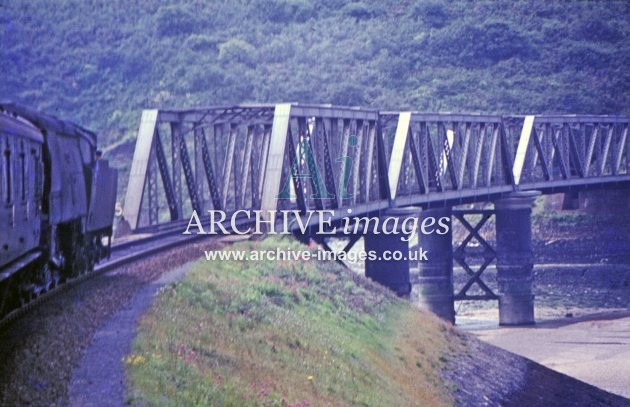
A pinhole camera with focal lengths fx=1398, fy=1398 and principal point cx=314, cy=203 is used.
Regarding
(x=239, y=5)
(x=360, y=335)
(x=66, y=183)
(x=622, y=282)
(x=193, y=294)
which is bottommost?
(x=622, y=282)

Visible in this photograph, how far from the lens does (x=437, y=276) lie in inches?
2896

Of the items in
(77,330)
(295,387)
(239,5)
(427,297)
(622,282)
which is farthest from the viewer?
(239,5)

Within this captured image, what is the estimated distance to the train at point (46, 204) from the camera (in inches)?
901

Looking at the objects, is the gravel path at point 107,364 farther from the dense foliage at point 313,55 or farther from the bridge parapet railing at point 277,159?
the dense foliage at point 313,55

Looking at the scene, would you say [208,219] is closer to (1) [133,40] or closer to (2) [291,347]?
(2) [291,347]

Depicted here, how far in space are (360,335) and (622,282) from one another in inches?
2249

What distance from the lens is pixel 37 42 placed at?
151250 millimetres

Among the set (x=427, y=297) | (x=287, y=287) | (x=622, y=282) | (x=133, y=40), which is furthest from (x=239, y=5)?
(x=287, y=287)

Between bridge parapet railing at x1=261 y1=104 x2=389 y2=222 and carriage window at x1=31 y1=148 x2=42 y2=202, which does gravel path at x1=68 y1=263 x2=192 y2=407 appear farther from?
bridge parapet railing at x1=261 y1=104 x2=389 y2=222

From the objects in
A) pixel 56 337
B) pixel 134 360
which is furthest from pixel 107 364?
pixel 56 337

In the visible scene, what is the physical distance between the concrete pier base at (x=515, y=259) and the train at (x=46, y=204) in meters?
38.3

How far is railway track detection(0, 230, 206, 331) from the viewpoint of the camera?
83.6 feet

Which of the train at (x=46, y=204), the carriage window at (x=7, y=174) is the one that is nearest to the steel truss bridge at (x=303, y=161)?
the train at (x=46, y=204)

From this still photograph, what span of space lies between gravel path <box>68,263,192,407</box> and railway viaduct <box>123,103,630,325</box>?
23.3m
